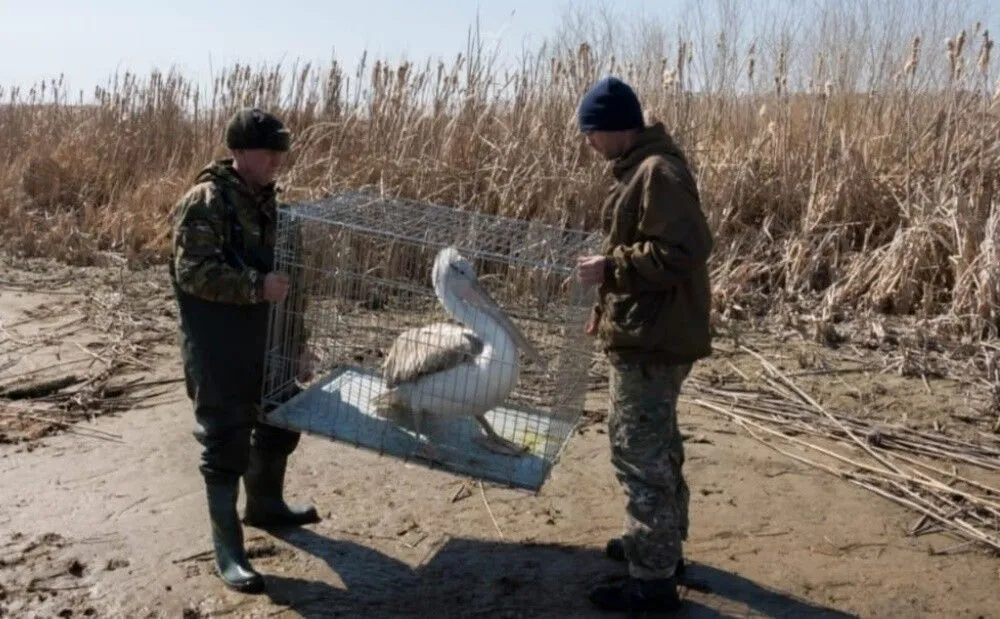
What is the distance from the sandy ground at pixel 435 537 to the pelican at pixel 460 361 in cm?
55

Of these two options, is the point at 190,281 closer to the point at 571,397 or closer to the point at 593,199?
the point at 571,397

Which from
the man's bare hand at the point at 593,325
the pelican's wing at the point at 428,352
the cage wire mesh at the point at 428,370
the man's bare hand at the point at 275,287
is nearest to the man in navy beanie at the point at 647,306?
the man's bare hand at the point at 593,325

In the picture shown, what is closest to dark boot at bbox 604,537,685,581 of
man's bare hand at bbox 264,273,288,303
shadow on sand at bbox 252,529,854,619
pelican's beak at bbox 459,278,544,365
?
shadow on sand at bbox 252,529,854,619

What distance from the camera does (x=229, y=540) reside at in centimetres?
392

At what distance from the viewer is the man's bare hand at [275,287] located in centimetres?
367

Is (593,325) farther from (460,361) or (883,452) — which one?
(883,452)

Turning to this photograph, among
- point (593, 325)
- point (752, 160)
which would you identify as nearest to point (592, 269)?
point (593, 325)

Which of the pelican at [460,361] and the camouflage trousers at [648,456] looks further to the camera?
the pelican at [460,361]

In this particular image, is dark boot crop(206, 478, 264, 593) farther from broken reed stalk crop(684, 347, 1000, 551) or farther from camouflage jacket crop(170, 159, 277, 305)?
broken reed stalk crop(684, 347, 1000, 551)

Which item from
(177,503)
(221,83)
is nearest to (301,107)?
(221,83)

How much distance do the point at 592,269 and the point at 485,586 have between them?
1.31 meters

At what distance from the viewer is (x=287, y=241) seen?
4.11 m

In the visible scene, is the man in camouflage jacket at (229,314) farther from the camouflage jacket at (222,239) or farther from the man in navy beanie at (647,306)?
the man in navy beanie at (647,306)

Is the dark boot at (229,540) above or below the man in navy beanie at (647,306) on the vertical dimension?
below
